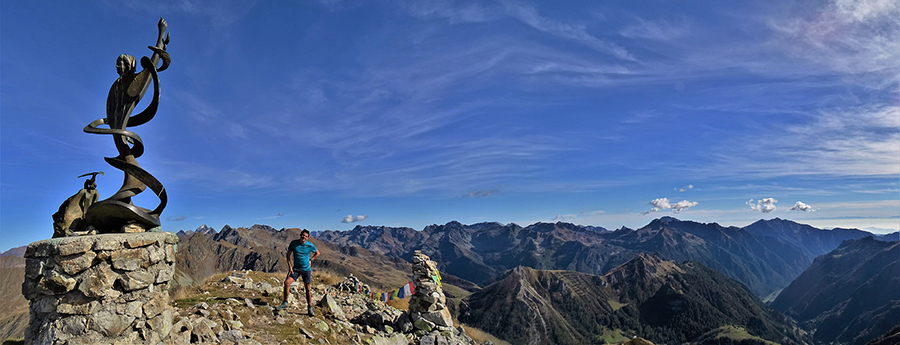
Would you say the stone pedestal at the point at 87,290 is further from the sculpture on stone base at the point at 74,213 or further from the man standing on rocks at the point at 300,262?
the man standing on rocks at the point at 300,262

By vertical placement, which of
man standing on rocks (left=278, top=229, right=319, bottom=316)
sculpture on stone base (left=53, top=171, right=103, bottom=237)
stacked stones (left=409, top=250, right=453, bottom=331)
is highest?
sculpture on stone base (left=53, top=171, right=103, bottom=237)

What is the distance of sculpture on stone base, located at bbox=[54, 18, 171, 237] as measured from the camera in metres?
9.54

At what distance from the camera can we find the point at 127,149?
408 inches

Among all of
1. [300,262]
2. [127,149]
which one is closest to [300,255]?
[300,262]

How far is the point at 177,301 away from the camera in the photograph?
13.6 m

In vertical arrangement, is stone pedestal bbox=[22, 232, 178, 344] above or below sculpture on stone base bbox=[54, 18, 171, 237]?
below

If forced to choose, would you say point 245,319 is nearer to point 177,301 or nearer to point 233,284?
point 177,301

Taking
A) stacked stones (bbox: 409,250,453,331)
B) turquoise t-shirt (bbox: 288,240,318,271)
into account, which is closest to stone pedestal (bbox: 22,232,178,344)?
turquoise t-shirt (bbox: 288,240,318,271)

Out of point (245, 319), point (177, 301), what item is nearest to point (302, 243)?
point (245, 319)

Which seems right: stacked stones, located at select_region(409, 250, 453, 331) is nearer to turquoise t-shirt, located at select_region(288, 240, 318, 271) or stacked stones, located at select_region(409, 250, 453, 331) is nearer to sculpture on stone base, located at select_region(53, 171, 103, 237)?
turquoise t-shirt, located at select_region(288, 240, 318, 271)

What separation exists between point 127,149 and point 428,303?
517 inches

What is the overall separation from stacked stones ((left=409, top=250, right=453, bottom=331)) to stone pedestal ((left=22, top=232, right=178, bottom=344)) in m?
11.2

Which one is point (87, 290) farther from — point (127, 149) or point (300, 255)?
point (300, 255)

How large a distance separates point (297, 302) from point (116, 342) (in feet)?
28.6
